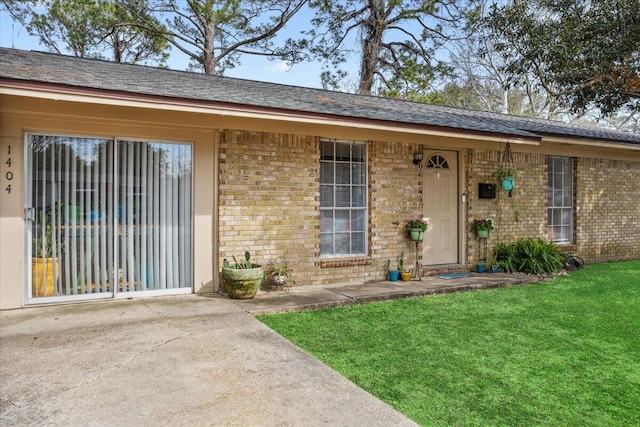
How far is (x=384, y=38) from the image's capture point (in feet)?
64.5

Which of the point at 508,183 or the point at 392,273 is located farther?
the point at 508,183

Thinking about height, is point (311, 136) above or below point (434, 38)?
below

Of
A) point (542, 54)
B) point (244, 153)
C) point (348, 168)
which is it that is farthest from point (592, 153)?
point (244, 153)

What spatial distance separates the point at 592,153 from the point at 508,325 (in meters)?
7.10

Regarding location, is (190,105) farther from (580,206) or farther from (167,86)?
(580,206)

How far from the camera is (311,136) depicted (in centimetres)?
710

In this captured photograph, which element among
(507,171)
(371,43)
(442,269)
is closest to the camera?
(442,269)

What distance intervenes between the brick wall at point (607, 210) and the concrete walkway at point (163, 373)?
8194 mm

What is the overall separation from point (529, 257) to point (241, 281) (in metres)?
5.67

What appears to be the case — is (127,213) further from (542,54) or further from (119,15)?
(119,15)

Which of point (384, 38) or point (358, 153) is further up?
point (384, 38)

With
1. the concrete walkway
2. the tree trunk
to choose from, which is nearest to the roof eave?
the concrete walkway

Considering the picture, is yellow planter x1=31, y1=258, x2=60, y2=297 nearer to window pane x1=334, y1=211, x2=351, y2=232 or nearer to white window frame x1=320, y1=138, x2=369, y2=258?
white window frame x1=320, y1=138, x2=369, y2=258

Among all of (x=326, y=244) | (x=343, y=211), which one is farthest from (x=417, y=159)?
(x=326, y=244)
